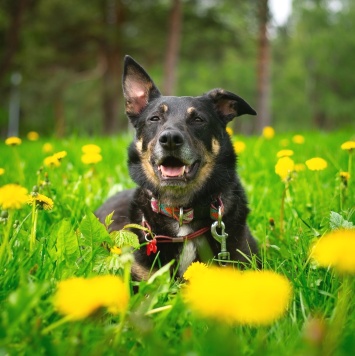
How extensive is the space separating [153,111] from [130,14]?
16.6 m

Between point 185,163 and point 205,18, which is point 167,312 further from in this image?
point 205,18

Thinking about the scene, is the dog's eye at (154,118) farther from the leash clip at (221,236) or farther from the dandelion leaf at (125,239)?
the dandelion leaf at (125,239)

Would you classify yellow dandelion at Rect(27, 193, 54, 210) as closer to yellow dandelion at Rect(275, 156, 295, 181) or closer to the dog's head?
the dog's head

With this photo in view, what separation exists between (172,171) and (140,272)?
766 mm

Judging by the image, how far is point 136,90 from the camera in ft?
12.2

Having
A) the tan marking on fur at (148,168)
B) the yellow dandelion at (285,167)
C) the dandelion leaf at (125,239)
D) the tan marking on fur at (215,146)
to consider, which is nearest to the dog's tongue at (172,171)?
the tan marking on fur at (148,168)

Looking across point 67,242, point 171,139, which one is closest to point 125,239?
point 67,242

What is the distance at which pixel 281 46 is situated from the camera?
48.6m

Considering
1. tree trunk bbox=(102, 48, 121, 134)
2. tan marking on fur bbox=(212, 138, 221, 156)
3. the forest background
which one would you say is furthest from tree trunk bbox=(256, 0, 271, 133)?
tan marking on fur bbox=(212, 138, 221, 156)

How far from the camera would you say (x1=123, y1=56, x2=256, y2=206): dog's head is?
3078 mm

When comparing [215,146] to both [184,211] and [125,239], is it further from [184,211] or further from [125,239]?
[125,239]

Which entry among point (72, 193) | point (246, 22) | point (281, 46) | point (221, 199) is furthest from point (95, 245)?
point (281, 46)

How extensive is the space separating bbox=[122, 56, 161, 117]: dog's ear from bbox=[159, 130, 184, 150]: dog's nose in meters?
0.80

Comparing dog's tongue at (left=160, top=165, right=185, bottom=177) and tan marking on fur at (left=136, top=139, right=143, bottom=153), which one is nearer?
dog's tongue at (left=160, top=165, right=185, bottom=177)
